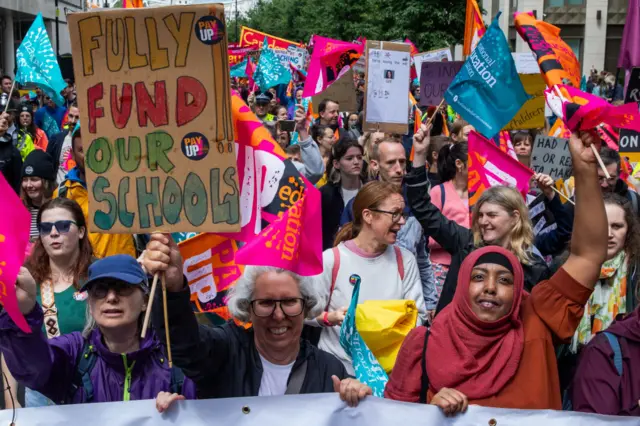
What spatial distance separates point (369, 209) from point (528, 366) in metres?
1.87

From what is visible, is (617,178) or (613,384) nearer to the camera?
(613,384)

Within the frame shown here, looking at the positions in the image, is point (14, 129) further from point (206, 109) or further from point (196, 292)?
point (206, 109)

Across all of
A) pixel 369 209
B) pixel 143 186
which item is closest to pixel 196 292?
pixel 369 209

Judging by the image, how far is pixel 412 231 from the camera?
6.02 meters

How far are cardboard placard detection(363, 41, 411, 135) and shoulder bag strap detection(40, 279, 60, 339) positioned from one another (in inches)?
189

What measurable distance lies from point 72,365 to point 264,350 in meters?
0.73

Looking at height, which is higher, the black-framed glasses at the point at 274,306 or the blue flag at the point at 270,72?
the blue flag at the point at 270,72

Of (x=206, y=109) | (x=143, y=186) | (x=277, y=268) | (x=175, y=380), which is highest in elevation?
(x=206, y=109)

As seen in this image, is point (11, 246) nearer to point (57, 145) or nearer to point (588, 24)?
point (57, 145)

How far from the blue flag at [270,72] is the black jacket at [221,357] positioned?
476 inches

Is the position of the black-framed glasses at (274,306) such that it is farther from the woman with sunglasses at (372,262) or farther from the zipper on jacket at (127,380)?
the woman with sunglasses at (372,262)

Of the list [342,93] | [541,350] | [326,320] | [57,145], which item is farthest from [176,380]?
[342,93]

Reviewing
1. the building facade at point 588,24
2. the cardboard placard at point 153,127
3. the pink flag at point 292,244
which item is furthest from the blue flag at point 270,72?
the building facade at point 588,24

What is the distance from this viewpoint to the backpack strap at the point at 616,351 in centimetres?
339
